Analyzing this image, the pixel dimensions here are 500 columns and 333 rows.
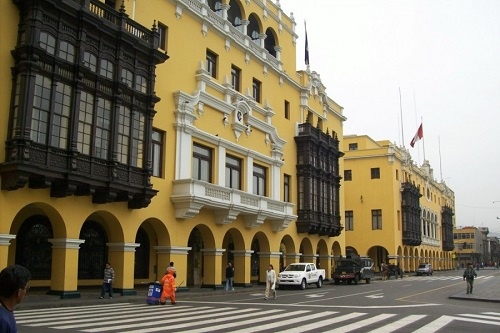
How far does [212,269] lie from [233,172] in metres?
6.73

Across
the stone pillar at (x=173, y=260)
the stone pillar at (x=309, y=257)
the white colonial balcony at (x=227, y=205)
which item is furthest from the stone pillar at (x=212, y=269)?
the stone pillar at (x=309, y=257)

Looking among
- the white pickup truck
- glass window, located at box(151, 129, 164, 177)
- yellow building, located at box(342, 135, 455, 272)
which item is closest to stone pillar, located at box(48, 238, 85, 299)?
glass window, located at box(151, 129, 164, 177)

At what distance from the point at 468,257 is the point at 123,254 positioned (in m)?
134

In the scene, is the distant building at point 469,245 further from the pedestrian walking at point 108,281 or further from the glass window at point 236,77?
the pedestrian walking at point 108,281

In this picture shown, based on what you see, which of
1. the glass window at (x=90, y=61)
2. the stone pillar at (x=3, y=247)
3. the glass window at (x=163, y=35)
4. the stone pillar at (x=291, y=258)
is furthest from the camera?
the stone pillar at (x=291, y=258)

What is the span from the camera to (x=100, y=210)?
77.2 feet

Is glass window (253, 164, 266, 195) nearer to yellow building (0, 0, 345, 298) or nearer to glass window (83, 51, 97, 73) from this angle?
yellow building (0, 0, 345, 298)

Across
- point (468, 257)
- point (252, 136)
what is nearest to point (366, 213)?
point (252, 136)

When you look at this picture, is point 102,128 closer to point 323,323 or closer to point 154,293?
point 154,293

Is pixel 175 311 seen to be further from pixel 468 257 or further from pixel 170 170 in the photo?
pixel 468 257

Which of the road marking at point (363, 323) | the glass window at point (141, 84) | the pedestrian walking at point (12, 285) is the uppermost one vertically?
the glass window at point (141, 84)

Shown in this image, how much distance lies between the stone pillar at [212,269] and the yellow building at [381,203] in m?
37.8

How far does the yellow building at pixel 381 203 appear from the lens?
6544 centimetres

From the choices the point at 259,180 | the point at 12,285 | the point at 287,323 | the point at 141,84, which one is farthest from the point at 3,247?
the point at 259,180
